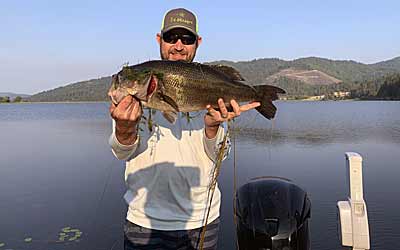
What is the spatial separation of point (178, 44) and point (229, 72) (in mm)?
493

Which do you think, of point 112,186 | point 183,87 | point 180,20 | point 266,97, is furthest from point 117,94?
point 112,186

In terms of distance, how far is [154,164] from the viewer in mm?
A: 3064

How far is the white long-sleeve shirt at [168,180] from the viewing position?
3.06 m

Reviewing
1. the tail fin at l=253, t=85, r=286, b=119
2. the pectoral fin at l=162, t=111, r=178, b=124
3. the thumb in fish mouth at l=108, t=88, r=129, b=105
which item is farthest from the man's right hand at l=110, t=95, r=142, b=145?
the tail fin at l=253, t=85, r=286, b=119

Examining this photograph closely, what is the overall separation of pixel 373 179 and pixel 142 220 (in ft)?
37.8

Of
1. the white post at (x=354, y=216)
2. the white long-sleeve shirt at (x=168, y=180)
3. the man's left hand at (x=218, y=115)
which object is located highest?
the man's left hand at (x=218, y=115)

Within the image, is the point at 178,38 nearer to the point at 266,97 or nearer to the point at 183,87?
the point at 183,87

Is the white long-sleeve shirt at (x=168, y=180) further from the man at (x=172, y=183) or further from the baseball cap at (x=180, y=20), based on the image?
the baseball cap at (x=180, y=20)

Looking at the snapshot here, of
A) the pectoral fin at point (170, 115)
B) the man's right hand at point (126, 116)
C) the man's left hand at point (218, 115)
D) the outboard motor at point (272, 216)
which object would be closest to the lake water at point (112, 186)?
the outboard motor at point (272, 216)

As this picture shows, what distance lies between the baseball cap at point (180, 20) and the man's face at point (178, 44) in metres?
0.03

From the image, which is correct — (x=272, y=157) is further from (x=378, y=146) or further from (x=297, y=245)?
(x=297, y=245)

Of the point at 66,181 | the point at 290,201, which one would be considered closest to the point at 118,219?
the point at 66,181

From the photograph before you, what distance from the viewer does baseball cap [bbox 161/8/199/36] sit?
10.7 feet

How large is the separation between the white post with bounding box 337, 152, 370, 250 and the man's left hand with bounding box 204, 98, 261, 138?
1.81 m
